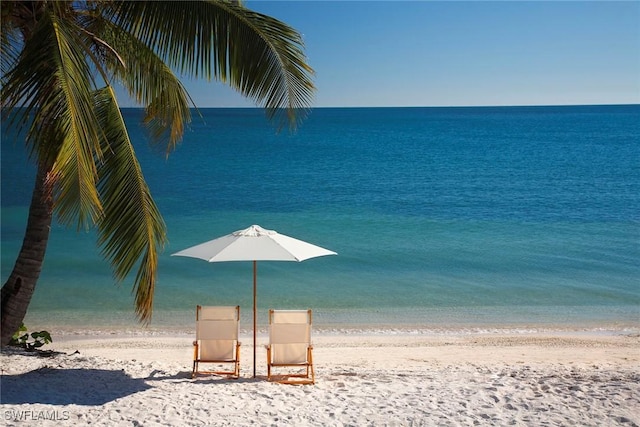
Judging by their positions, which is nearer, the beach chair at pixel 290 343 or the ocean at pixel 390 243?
the beach chair at pixel 290 343

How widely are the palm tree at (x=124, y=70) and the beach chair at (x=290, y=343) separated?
132 cm

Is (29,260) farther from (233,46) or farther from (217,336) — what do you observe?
(233,46)

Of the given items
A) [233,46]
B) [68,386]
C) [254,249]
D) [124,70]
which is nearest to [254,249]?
[254,249]

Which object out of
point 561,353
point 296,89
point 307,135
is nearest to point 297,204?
point 561,353

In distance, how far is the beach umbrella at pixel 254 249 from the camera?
6.56 metres

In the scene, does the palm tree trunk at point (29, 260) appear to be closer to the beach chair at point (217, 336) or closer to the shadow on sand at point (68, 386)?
the shadow on sand at point (68, 386)

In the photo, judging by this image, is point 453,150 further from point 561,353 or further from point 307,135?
point 561,353

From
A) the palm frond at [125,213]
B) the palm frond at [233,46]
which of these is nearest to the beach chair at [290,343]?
the palm frond at [125,213]

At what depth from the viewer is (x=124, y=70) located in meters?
7.07

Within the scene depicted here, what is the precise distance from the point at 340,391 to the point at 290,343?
2.56 ft

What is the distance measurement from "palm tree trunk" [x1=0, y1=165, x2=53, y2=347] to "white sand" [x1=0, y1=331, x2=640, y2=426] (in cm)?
53

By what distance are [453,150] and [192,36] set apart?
53407mm

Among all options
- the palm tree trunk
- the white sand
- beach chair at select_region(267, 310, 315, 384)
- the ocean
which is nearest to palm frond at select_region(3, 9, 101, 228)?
the ocean

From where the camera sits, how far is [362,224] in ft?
74.8
